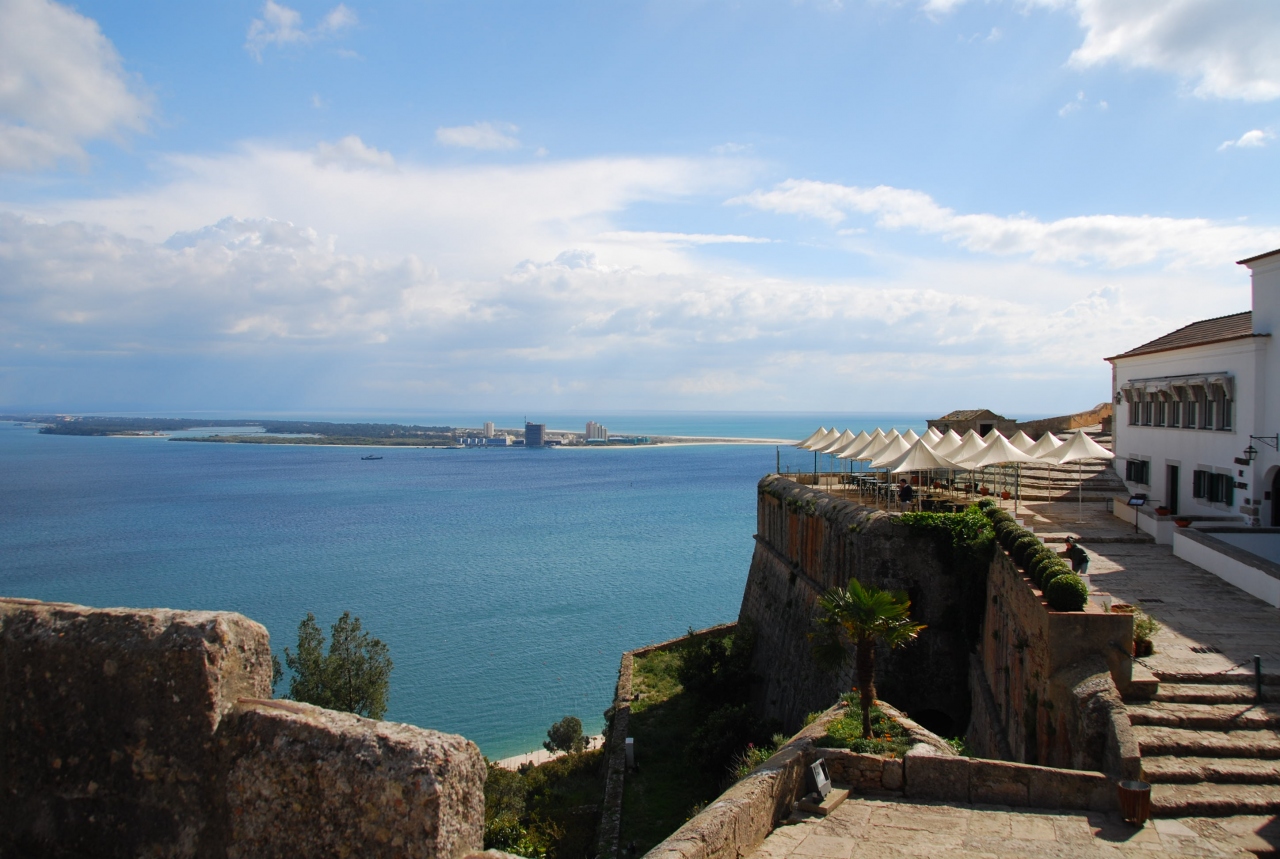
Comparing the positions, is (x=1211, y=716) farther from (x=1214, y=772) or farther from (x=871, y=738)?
(x=871, y=738)

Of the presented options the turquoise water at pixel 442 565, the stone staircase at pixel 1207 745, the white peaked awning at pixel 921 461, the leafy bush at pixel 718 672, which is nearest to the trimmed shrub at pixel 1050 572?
the stone staircase at pixel 1207 745

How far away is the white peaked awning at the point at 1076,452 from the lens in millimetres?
23609

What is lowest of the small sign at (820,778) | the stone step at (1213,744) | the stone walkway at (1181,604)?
the small sign at (820,778)

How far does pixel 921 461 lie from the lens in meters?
22.0

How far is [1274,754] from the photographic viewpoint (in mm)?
10164

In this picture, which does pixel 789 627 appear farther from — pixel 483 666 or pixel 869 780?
pixel 483 666

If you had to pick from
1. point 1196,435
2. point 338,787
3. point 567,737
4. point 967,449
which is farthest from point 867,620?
point 567,737

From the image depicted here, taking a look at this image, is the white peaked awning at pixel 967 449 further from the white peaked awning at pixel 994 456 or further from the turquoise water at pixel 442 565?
the turquoise water at pixel 442 565

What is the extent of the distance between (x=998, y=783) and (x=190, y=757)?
9.48 m

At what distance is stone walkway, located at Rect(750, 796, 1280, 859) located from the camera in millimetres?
8531

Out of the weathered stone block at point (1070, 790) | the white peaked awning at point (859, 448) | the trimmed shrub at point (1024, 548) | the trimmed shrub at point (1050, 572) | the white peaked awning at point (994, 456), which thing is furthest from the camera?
the white peaked awning at point (859, 448)

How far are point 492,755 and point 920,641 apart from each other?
2095 centimetres

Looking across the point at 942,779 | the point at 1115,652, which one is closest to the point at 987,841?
the point at 942,779

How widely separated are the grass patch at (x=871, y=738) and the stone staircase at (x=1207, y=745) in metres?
2.92
